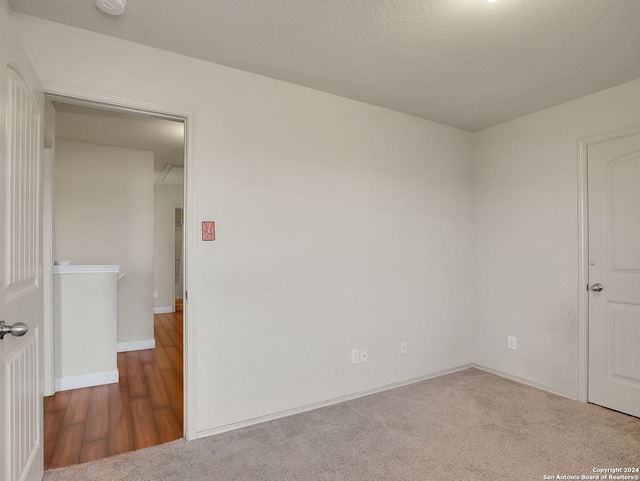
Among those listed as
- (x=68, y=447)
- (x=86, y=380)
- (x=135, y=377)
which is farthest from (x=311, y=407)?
(x=86, y=380)

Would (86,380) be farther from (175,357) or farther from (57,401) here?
(175,357)

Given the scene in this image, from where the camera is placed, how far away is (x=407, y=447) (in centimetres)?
224

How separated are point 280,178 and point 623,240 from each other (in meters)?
2.60

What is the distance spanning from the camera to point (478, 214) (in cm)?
379

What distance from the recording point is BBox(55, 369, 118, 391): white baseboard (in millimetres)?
3262

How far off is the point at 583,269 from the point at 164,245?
254 inches

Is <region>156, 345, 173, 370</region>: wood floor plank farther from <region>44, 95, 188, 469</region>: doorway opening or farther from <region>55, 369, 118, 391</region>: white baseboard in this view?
<region>55, 369, 118, 391</region>: white baseboard

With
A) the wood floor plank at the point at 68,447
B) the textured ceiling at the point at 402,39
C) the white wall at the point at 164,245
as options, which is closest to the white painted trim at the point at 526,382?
the textured ceiling at the point at 402,39

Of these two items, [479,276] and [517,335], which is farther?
[479,276]

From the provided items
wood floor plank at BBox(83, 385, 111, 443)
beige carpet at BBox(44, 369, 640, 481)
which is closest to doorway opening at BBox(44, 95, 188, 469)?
wood floor plank at BBox(83, 385, 111, 443)

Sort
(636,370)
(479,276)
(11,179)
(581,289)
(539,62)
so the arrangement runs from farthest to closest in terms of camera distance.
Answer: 1. (479,276)
2. (581,289)
3. (636,370)
4. (539,62)
5. (11,179)

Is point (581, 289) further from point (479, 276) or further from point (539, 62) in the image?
point (539, 62)

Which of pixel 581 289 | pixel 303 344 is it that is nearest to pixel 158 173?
pixel 303 344

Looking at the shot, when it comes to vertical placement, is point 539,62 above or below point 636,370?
above
